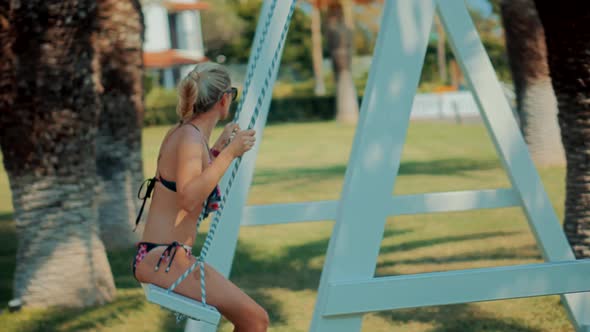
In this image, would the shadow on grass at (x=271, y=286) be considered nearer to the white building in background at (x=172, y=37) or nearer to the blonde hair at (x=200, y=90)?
the blonde hair at (x=200, y=90)

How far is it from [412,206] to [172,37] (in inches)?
2319

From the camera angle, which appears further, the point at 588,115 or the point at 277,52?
the point at 588,115

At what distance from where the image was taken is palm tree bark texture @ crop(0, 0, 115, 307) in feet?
22.2

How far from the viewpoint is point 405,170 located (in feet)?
56.1

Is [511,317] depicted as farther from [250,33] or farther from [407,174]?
[250,33]

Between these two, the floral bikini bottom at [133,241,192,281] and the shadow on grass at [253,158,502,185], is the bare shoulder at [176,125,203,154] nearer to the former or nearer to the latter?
the floral bikini bottom at [133,241,192,281]

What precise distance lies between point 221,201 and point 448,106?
33438 mm

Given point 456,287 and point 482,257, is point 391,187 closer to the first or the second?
point 456,287

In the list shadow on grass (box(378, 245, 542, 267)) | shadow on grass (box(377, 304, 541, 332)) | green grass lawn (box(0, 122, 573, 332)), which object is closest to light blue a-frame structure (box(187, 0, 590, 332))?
shadow on grass (box(377, 304, 541, 332))

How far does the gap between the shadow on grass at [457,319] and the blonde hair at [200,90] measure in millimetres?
2904

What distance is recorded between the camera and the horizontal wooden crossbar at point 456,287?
3.60 meters

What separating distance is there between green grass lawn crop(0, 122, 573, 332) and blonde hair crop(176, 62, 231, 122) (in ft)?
9.46

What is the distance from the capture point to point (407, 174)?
53.5 feet

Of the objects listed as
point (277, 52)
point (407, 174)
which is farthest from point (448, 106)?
point (277, 52)
